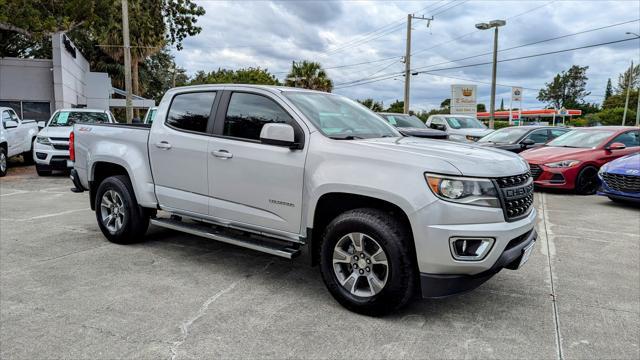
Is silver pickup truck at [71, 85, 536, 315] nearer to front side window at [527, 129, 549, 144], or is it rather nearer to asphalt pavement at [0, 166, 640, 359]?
asphalt pavement at [0, 166, 640, 359]

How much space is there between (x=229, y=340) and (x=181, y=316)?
0.58m

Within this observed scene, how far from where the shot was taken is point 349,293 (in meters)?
3.77

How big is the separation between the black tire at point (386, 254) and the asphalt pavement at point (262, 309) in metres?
0.13

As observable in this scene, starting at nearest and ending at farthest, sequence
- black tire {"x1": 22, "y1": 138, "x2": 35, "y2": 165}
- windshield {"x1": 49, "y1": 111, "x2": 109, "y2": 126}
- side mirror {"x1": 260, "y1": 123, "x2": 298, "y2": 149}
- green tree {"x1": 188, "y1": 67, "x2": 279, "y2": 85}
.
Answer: side mirror {"x1": 260, "y1": 123, "x2": 298, "y2": 149}, windshield {"x1": 49, "y1": 111, "x2": 109, "y2": 126}, black tire {"x1": 22, "y1": 138, "x2": 35, "y2": 165}, green tree {"x1": 188, "y1": 67, "x2": 279, "y2": 85}

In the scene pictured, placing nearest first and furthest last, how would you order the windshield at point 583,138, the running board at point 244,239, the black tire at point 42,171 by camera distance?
1. the running board at point 244,239
2. the windshield at point 583,138
3. the black tire at point 42,171

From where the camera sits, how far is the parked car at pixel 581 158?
10.1m

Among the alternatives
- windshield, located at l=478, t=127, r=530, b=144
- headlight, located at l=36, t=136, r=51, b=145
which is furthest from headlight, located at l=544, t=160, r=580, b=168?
headlight, located at l=36, t=136, r=51, b=145

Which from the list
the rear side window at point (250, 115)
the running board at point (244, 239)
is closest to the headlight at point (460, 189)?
the running board at point (244, 239)

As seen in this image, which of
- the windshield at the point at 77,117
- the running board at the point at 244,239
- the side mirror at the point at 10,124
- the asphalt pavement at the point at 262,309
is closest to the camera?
the asphalt pavement at the point at 262,309

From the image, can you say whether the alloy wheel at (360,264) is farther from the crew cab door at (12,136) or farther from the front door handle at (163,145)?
the crew cab door at (12,136)

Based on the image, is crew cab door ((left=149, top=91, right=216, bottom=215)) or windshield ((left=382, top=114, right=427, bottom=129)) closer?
crew cab door ((left=149, top=91, right=216, bottom=215))

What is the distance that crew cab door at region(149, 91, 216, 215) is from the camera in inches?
188

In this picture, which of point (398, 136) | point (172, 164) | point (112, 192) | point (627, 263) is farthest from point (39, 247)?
point (627, 263)

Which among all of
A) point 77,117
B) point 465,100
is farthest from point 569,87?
point 77,117
